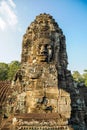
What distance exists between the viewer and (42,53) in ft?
34.6

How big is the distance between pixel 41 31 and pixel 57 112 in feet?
12.8

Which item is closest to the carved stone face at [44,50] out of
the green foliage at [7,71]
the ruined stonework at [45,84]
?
the ruined stonework at [45,84]

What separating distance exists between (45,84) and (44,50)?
1.59 metres

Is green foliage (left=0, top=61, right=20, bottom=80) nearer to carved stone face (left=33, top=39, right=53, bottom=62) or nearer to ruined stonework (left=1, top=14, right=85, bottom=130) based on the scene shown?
ruined stonework (left=1, top=14, right=85, bottom=130)

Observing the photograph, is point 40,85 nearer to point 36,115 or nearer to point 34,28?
point 36,115

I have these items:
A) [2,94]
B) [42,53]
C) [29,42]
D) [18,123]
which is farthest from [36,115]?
[2,94]

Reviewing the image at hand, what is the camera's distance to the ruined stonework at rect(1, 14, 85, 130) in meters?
8.97

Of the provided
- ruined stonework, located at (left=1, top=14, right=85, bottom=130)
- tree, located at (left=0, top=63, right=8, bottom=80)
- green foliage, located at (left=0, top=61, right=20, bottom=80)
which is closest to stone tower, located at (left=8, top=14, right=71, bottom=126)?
ruined stonework, located at (left=1, top=14, right=85, bottom=130)

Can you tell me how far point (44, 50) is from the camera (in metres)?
10.6

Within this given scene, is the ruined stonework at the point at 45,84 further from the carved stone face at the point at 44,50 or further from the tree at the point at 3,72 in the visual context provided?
the tree at the point at 3,72

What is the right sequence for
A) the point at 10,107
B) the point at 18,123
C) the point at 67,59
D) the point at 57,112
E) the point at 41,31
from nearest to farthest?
the point at 18,123 → the point at 57,112 → the point at 10,107 → the point at 41,31 → the point at 67,59

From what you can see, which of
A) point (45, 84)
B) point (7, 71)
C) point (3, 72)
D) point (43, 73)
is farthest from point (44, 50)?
point (7, 71)

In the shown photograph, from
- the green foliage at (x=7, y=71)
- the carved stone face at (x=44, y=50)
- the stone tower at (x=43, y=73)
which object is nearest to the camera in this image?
the stone tower at (x=43, y=73)

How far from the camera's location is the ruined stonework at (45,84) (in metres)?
8.97
